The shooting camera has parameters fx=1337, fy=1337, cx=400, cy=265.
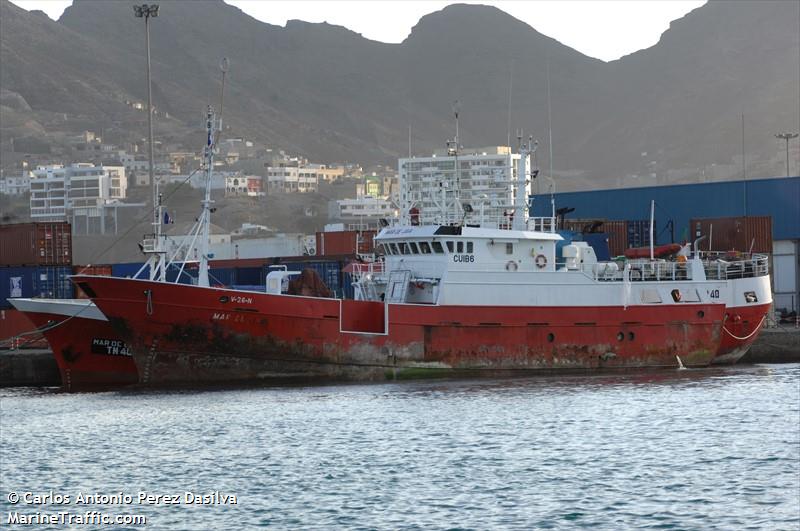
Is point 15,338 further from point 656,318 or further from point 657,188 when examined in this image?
point 657,188

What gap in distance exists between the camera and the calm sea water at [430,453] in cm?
2412

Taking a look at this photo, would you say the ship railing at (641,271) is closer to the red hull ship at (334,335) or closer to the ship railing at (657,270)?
the ship railing at (657,270)

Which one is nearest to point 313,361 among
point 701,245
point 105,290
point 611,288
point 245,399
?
point 245,399

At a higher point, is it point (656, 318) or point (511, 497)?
point (656, 318)

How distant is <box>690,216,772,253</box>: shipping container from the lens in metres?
51.2

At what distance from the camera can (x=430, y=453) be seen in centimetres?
2903

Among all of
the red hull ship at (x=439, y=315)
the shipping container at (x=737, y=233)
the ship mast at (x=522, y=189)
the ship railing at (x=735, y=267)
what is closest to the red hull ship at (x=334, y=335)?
the red hull ship at (x=439, y=315)

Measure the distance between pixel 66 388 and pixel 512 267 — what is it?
551 inches

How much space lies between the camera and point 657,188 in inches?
2542

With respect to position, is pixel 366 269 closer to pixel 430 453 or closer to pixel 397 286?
pixel 397 286

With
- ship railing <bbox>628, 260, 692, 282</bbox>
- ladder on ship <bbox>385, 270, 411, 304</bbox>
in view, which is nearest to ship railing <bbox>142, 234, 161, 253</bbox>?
ladder on ship <bbox>385, 270, 411, 304</bbox>

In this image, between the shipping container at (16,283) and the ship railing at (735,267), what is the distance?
2431cm

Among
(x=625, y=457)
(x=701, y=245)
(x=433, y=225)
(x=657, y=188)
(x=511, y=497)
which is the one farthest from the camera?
(x=657, y=188)

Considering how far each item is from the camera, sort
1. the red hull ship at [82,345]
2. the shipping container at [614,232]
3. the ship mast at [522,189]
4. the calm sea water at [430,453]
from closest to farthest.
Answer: the calm sea water at [430,453] < the red hull ship at [82,345] < the ship mast at [522,189] < the shipping container at [614,232]
